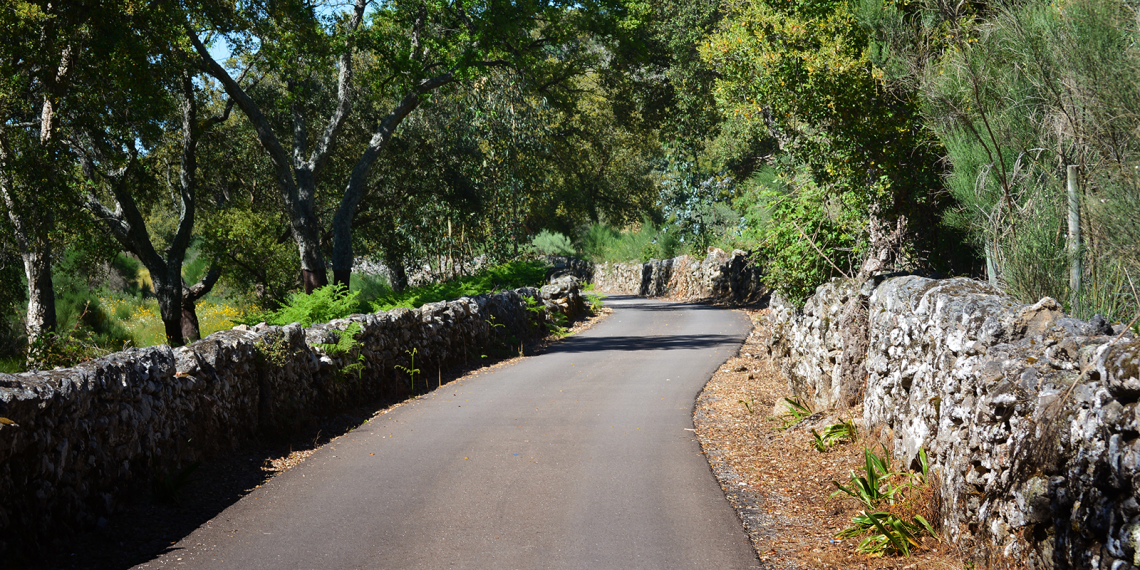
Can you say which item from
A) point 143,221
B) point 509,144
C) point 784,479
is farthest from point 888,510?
point 509,144

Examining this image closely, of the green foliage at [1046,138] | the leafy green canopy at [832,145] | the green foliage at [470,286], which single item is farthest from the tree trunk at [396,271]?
the green foliage at [1046,138]

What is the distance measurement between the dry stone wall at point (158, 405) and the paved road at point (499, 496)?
685 mm

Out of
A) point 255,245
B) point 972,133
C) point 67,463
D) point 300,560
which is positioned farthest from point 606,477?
point 255,245

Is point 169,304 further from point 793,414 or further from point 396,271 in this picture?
point 793,414

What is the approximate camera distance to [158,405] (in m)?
6.53

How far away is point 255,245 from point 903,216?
17912 millimetres

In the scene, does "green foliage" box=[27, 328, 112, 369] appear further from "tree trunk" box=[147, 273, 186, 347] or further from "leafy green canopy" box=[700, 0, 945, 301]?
"tree trunk" box=[147, 273, 186, 347]

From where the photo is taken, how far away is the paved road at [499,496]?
535cm

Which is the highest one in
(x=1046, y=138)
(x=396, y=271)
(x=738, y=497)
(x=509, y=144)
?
(x=509, y=144)

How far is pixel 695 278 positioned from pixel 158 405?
84.4 feet

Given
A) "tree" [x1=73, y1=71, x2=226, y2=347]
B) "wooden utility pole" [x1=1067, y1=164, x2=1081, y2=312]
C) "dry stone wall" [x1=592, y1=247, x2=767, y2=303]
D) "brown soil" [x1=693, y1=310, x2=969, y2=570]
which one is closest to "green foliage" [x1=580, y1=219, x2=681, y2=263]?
"dry stone wall" [x1=592, y1=247, x2=767, y2=303]

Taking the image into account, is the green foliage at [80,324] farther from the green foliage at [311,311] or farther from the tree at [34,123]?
the green foliage at [311,311]

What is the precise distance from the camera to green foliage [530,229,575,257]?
133 feet

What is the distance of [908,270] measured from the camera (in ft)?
33.4
